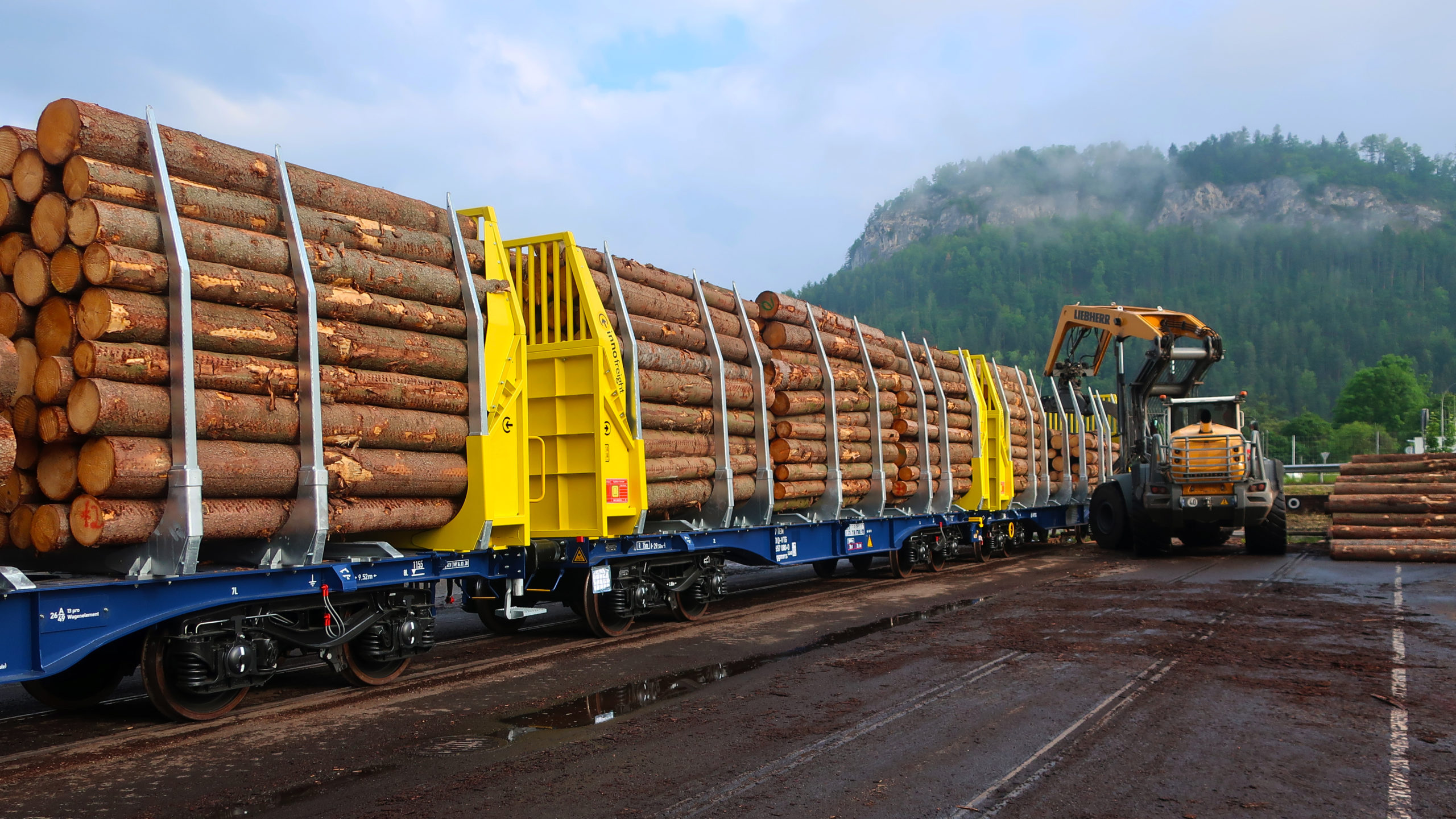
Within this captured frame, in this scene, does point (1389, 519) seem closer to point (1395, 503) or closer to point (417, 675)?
point (1395, 503)

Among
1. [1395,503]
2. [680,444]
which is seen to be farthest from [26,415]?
[1395,503]

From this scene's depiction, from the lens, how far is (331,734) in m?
6.59

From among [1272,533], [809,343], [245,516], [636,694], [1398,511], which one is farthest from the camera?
[1398,511]

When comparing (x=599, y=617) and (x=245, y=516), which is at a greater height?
(x=245, y=516)

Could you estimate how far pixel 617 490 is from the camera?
34.2 ft

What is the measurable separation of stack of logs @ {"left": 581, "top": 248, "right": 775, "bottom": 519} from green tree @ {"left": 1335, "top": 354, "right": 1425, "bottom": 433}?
120 meters

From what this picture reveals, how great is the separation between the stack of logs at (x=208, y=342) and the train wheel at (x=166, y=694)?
2.67 ft

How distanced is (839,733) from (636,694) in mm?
1881

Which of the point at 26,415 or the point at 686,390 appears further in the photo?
the point at 686,390

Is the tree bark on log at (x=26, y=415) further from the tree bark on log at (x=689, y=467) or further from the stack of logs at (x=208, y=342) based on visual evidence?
the tree bark on log at (x=689, y=467)

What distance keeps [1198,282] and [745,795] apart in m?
205

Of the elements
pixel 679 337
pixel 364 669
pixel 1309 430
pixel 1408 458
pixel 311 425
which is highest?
pixel 1309 430

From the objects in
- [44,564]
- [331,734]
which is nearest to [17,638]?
[44,564]

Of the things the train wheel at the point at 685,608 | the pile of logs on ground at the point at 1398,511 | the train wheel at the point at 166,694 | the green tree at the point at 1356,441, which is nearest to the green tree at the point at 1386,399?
the green tree at the point at 1356,441
